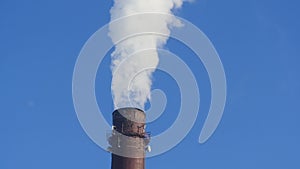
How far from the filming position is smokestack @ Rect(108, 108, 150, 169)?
114 feet

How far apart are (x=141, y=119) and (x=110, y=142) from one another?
2.36 m

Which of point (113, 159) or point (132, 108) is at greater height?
point (132, 108)

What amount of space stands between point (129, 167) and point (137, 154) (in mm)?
1075

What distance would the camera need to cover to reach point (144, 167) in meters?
35.2

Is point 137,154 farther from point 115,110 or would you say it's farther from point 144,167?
point 115,110

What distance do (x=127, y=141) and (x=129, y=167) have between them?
1794 mm

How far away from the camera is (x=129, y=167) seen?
34.3 meters

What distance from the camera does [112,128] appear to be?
35812 mm

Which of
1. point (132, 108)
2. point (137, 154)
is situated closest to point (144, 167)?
point (137, 154)

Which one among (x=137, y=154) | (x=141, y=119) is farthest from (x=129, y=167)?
(x=141, y=119)

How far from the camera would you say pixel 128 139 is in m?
35.4

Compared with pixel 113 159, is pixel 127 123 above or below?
above

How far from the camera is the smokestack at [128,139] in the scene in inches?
1367

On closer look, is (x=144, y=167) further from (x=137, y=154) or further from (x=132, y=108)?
(x=132, y=108)
